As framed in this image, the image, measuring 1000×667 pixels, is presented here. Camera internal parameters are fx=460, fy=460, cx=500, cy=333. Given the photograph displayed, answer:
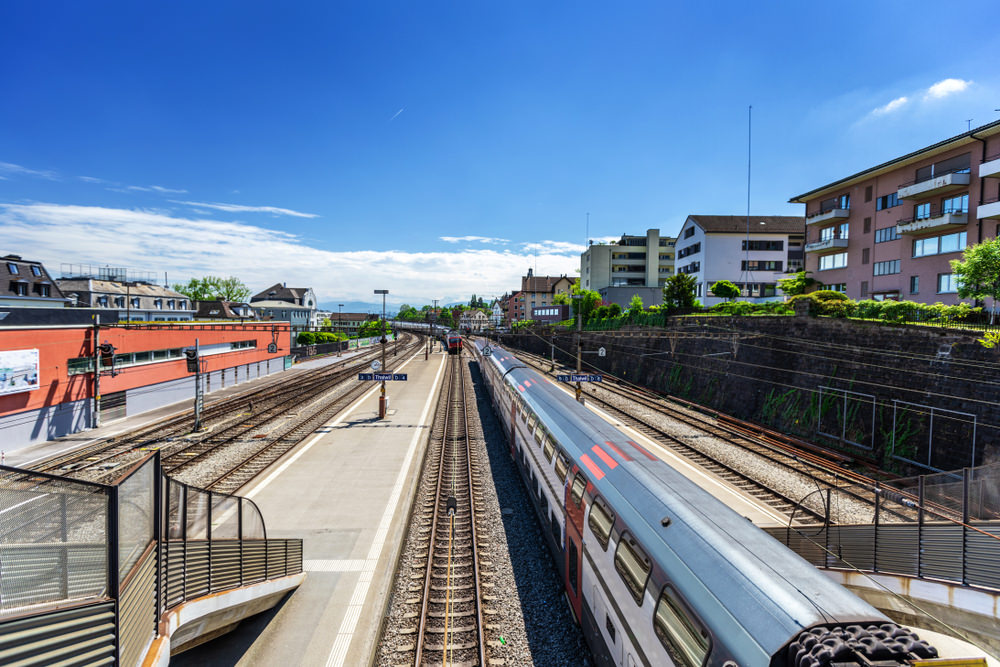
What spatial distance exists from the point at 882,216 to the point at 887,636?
37.8 m

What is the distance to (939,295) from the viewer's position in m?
27.3

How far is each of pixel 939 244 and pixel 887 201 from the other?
549cm

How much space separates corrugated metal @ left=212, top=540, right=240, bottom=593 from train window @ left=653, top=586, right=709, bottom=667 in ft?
20.9

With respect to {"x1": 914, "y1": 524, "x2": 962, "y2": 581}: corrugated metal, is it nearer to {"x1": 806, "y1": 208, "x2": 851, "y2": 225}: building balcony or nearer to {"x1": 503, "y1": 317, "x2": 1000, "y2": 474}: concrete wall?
{"x1": 503, "y1": 317, "x2": 1000, "y2": 474}: concrete wall

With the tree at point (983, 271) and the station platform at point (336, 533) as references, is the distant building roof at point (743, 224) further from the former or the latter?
the station platform at point (336, 533)

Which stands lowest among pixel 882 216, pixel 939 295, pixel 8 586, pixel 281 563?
pixel 281 563

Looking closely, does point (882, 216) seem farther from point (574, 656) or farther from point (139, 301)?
point (139, 301)

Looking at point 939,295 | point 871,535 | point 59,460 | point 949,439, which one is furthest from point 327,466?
point 939,295

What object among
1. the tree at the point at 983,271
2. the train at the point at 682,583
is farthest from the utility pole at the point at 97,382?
the tree at the point at 983,271

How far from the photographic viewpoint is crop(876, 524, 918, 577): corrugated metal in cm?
861

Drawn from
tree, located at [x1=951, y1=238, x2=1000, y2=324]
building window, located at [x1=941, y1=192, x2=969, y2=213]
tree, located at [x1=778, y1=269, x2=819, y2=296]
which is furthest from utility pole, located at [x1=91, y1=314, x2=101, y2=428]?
building window, located at [x1=941, y1=192, x2=969, y2=213]

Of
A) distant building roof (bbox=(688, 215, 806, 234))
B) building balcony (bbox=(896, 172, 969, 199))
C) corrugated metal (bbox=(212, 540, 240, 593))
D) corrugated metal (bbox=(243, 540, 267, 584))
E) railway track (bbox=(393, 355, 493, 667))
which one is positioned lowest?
railway track (bbox=(393, 355, 493, 667))

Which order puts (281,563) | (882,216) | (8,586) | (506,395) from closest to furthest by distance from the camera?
(8,586), (281,563), (506,395), (882,216)

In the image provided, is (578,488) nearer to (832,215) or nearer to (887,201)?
(887,201)
